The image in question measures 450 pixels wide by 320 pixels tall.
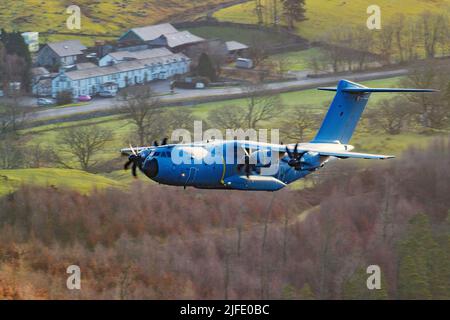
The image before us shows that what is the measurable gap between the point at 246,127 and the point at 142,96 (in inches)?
542

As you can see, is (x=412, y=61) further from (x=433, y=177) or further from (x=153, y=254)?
(x=153, y=254)

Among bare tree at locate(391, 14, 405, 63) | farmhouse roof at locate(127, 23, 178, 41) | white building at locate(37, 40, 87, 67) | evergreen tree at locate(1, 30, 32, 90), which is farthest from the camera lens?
farmhouse roof at locate(127, 23, 178, 41)

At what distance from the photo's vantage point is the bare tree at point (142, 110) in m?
77.1

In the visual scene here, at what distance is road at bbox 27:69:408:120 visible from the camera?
89.5 metres

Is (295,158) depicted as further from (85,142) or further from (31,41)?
(31,41)

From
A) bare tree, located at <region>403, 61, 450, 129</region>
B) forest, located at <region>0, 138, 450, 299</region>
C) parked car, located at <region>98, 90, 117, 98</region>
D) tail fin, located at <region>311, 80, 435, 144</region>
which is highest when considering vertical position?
tail fin, located at <region>311, 80, 435, 144</region>

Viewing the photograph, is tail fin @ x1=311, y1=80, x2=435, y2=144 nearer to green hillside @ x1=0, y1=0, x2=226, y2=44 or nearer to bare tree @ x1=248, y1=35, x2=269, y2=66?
bare tree @ x1=248, y1=35, x2=269, y2=66

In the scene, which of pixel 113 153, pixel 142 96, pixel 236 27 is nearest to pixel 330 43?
pixel 236 27

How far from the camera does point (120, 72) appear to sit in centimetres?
10144

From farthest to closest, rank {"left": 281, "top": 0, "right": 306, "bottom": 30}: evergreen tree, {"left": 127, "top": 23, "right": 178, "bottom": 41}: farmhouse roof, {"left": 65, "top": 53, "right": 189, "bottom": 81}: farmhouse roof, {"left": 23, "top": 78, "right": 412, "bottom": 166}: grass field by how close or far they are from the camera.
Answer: {"left": 127, "top": 23, "right": 178, "bottom": 41}: farmhouse roof, {"left": 281, "top": 0, "right": 306, "bottom": 30}: evergreen tree, {"left": 65, "top": 53, "right": 189, "bottom": 81}: farmhouse roof, {"left": 23, "top": 78, "right": 412, "bottom": 166}: grass field

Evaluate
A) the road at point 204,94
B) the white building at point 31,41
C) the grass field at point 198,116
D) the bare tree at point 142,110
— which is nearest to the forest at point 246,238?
the grass field at point 198,116

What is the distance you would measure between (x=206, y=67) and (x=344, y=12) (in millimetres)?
17616

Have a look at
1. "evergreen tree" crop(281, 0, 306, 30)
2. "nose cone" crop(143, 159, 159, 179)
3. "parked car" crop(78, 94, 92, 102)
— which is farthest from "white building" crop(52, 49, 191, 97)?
"nose cone" crop(143, 159, 159, 179)

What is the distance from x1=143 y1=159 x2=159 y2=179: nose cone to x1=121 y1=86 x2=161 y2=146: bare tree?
3257 cm
